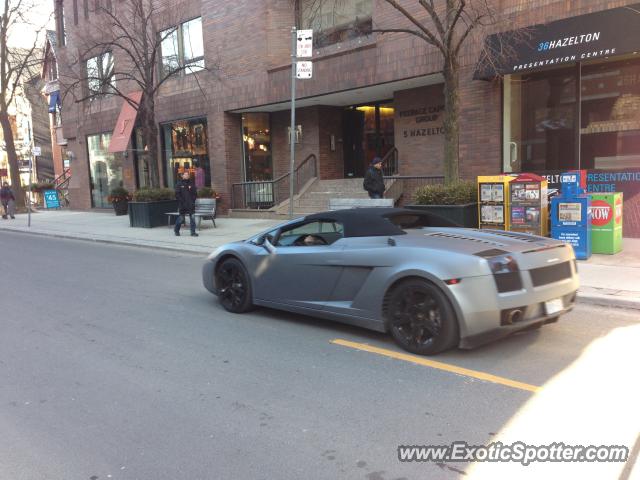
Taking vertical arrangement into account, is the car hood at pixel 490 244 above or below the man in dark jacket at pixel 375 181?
below

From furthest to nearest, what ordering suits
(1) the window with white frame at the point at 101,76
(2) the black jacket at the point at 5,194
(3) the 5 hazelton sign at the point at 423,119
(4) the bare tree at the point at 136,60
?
(2) the black jacket at the point at 5,194
(4) the bare tree at the point at 136,60
(1) the window with white frame at the point at 101,76
(3) the 5 hazelton sign at the point at 423,119

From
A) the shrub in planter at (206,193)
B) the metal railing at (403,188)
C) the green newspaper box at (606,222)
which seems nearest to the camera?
the green newspaper box at (606,222)

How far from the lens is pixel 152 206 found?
1769 cm

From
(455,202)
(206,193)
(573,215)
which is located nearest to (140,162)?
(206,193)

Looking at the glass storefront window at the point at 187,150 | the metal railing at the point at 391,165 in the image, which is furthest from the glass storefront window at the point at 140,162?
the metal railing at the point at 391,165

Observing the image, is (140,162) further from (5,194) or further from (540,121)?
(540,121)

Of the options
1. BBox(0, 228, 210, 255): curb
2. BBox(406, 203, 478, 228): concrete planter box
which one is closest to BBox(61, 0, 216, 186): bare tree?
BBox(0, 228, 210, 255): curb

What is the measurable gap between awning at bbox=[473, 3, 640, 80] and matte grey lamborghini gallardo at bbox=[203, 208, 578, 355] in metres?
6.55

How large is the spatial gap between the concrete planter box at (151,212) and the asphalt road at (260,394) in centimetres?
1113

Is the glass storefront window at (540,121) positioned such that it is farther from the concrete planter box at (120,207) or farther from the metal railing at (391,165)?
the concrete planter box at (120,207)

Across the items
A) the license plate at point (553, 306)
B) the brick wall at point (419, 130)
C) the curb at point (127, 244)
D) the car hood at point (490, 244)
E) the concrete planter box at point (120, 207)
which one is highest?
the brick wall at point (419, 130)

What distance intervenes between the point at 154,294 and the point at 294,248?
3.06m

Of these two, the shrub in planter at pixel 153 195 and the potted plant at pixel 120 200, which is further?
the potted plant at pixel 120 200

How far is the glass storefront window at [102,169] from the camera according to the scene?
84.0ft
